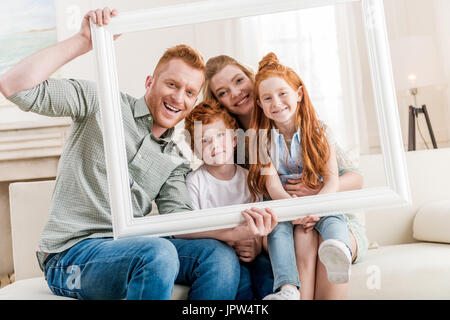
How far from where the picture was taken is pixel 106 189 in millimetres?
1238

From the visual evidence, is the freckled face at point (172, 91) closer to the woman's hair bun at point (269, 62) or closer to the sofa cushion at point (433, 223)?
the woman's hair bun at point (269, 62)


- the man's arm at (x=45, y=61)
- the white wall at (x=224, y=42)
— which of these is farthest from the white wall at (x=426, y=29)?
the man's arm at (x=45, y=61)

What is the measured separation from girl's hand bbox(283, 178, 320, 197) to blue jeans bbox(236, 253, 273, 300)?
0.22 m

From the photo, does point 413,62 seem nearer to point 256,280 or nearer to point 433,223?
point 433,223

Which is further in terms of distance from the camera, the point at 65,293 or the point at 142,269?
the point at 65,293

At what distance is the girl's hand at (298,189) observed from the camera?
1182 millimetres

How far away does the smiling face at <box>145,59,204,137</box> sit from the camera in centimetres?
122

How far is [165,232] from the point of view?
1.14 meters

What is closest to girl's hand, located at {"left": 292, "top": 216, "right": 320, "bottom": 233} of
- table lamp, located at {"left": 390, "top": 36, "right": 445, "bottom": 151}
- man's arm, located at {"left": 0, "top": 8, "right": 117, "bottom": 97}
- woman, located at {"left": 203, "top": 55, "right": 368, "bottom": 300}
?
woman, located at {"left": 203, "top": 55, "right": 368, "bottom": 300}

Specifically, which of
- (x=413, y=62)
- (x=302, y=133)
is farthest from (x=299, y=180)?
(x=413, y=62)

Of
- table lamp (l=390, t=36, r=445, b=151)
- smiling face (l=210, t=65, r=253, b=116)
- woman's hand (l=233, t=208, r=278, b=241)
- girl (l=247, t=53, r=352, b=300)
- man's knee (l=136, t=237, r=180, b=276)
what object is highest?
table lamp (l=390, t=36, r=445, b=151)

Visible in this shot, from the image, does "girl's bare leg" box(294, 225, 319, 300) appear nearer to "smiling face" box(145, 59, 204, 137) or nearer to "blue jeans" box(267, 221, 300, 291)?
"blue jeans" box(267, 221, 300, 291)

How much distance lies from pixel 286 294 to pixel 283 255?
0.10 m
